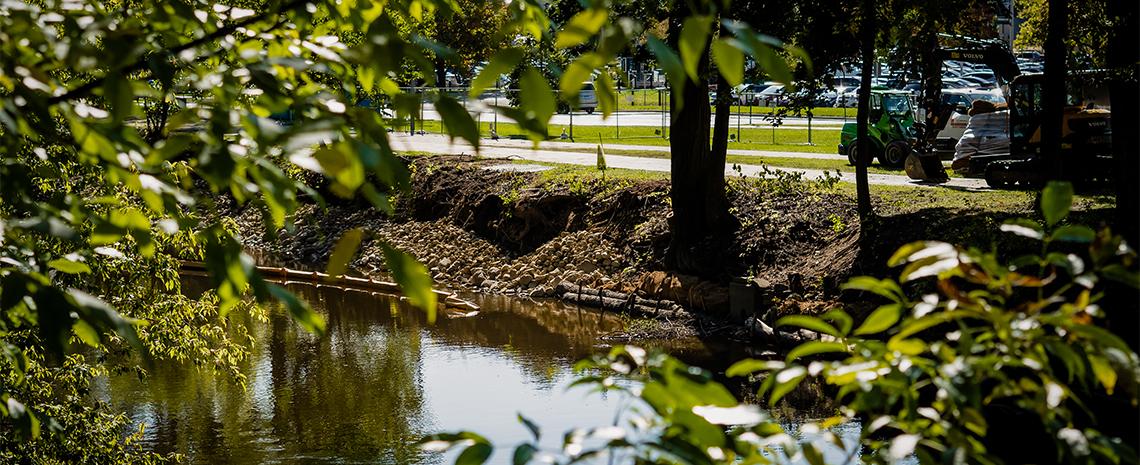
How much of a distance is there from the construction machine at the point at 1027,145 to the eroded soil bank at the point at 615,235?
201 cm

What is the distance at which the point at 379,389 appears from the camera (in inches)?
654

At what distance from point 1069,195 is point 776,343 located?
15821mm

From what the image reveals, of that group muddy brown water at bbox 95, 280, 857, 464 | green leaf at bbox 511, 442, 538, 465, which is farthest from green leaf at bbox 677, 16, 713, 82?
muddy brown water at bbox 95, 280, 857, 464

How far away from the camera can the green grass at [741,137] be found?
32656 millimetres

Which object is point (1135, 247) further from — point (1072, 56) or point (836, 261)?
point (1072, 56)

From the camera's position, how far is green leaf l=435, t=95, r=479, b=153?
212 centimetres

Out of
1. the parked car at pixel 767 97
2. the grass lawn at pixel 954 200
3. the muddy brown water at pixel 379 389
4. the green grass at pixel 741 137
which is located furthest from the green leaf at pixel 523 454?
the parked car at pixel 767 97

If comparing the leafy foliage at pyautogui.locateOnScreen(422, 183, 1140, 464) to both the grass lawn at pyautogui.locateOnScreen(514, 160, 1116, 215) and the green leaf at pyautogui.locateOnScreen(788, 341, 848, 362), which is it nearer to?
the green leaf at pyautogui.locateOnScreen(788, 341, 848, 362)

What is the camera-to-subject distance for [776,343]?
17.8m

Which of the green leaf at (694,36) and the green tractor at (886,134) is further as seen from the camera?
the green tractor at (886,134)

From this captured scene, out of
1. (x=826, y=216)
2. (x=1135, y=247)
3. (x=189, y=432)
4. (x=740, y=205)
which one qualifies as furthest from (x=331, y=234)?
(x=1135, y=247)

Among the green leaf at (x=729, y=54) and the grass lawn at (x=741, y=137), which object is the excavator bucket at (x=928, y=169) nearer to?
the grass lawn at (x=741, y=137)

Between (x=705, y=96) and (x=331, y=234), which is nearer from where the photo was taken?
(x=705, y=96)

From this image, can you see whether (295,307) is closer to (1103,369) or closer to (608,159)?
(1103,369)
